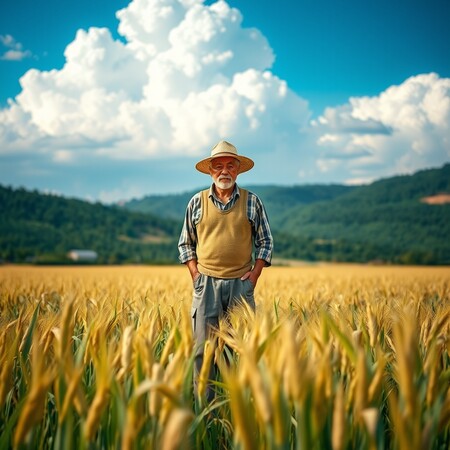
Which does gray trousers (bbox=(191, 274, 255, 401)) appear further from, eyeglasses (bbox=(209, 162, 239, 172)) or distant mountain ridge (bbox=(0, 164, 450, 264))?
distant mountain ridge (bbox=(0, 164, 450, 264))

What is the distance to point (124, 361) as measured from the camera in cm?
178

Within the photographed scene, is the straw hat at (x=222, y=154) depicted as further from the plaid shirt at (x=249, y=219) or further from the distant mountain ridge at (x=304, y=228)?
the distant mountain ridge at (x=304, y=228)

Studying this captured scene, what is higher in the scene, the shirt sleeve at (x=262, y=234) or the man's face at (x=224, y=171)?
the man's face at (x=224, y=171)

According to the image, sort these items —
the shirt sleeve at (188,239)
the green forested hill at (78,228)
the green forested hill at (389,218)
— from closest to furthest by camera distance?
the shirt sleeve at (188,239), the green forested hill at (78,228), the green forested hill at (389,218)

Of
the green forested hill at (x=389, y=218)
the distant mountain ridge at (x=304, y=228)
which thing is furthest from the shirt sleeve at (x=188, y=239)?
the green forested hill at (x=389, y=218)

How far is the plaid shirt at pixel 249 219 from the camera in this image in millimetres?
4141

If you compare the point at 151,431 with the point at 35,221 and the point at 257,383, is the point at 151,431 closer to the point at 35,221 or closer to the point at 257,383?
the point at 257,383

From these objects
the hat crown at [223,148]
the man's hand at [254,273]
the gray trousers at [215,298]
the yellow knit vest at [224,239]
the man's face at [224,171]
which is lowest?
the gray trousers at [215,298]

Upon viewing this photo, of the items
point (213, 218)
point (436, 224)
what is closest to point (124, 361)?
point (213, 218)

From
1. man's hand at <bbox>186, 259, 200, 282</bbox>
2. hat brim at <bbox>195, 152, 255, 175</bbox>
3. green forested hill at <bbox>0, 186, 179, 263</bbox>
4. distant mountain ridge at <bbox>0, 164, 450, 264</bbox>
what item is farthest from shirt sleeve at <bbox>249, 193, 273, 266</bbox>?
green forested hill at <bbox>0, 186, 179, 263</bbox>

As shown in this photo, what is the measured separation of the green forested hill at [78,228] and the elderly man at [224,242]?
6813 centimetres

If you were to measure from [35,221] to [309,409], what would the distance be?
98921 mm

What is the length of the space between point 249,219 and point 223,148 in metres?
0.67

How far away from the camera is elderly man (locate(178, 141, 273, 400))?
159 inches
